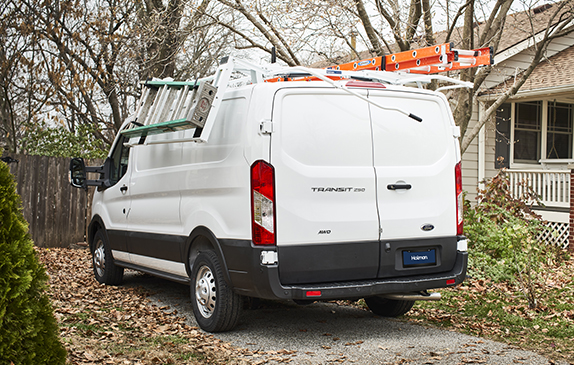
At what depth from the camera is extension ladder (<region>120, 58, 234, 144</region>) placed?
5234 mm

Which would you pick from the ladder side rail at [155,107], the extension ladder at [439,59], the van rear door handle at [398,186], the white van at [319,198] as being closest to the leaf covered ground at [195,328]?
the white van at [319,198]

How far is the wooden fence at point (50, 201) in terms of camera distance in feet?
39.6

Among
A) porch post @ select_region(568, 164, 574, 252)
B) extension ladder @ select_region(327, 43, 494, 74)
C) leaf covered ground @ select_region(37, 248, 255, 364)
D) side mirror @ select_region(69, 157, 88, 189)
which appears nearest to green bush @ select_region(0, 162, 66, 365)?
leaf covered ground @ select_region(37, 248, 255, 364)

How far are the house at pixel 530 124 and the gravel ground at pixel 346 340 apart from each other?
811 cm

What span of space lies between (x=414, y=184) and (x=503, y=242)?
4343 mm

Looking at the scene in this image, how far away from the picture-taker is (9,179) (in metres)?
3.05

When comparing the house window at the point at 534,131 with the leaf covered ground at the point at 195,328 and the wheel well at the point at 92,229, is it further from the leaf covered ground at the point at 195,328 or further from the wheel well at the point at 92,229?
the wheel well at the point at 92,229

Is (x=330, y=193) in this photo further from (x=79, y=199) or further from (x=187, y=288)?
(x=79, y=199)

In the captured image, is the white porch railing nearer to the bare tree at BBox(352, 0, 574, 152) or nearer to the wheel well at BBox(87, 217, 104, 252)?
the bare tree at BBox(352, 0, 574, 152)

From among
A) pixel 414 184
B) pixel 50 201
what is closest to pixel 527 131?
pixel 414 184

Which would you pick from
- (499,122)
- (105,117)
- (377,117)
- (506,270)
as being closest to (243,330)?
(377,117)

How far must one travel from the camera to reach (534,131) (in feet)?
51.2

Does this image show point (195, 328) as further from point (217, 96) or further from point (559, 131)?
point (559, 131)

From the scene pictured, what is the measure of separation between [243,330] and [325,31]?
22.9ft
